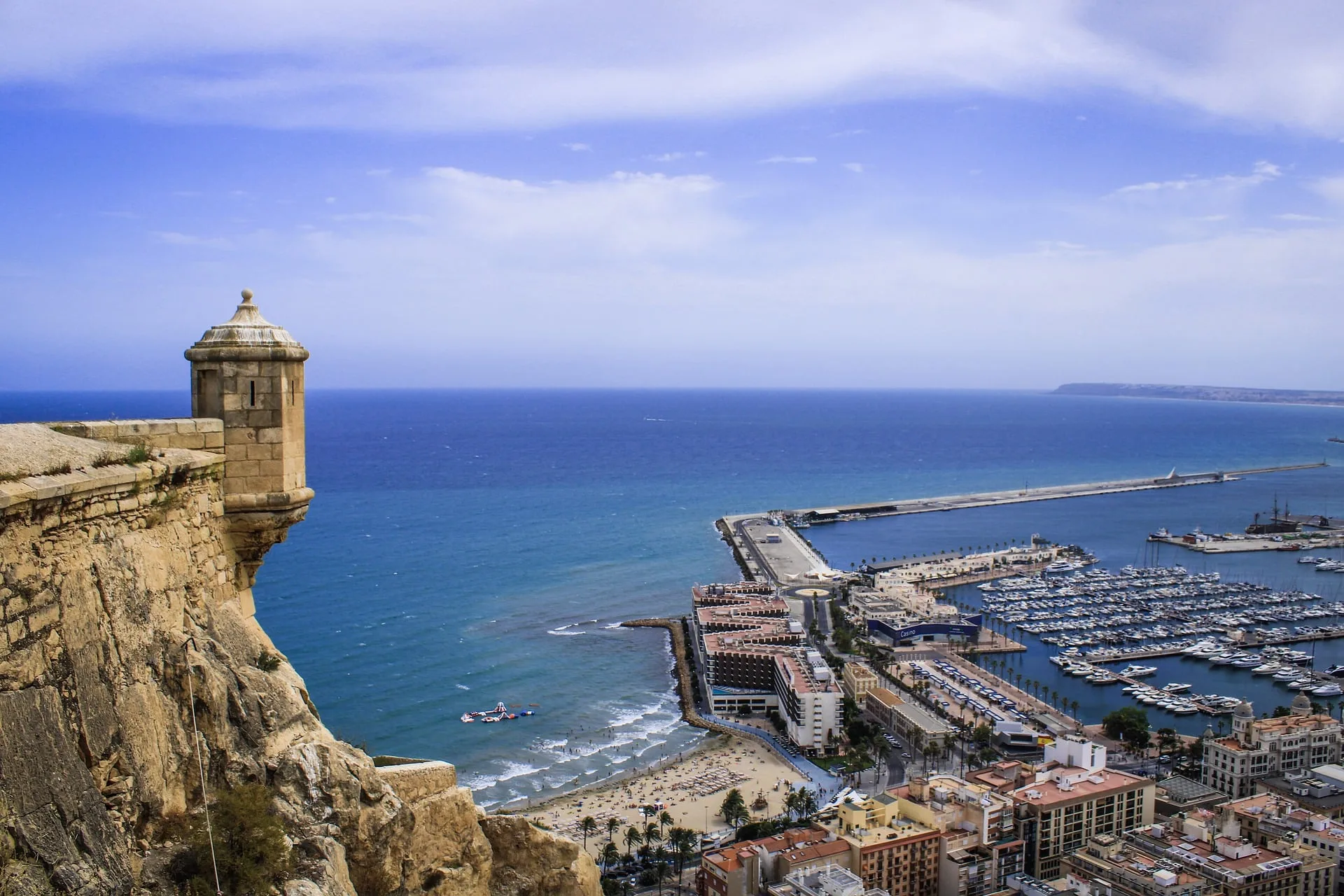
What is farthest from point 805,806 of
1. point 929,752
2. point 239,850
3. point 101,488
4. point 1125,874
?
point 101,488

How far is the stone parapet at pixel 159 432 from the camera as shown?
5.14 metres

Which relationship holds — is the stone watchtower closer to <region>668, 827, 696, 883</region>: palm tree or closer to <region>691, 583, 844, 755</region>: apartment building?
<region>668, 827, 696, 883</region>: palm tree

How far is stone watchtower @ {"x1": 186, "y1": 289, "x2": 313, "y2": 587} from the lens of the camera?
227 inches

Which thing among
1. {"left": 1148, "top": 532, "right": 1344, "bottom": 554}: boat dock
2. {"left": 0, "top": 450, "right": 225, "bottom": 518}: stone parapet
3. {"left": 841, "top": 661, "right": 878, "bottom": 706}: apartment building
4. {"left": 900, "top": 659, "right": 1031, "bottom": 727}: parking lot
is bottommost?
{"left": 900, "top": 659, "right": 1031, "bottom": 727}: parking lot

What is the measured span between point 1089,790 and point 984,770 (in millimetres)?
2571

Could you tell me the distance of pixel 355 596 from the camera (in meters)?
39.6

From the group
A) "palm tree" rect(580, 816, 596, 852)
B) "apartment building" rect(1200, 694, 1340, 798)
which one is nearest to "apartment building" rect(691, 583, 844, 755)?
"palm tree" rect(580, 816, 596, 852)

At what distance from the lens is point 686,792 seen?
966 inches

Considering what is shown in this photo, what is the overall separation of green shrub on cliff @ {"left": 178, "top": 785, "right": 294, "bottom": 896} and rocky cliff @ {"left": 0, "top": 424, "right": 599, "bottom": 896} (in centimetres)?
9

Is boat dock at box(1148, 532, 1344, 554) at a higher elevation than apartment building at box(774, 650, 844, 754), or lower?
higher

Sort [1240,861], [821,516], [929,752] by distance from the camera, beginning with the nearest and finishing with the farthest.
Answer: [1240,861] → [929,752] → [821,516]

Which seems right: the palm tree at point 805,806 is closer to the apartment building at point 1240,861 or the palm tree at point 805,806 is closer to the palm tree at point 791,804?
the palm tree at point 791,804

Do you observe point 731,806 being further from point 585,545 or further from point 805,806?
point 585,545

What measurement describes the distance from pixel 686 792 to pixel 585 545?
2869 centimetres
